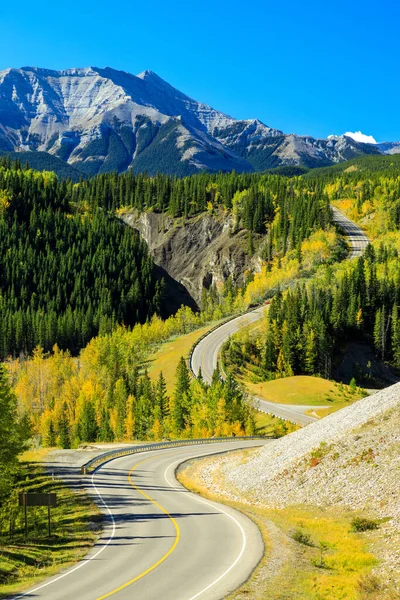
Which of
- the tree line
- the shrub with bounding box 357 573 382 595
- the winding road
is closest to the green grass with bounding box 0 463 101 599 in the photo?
the winding road

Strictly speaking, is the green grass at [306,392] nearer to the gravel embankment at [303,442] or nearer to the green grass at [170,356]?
the green grass at [170,356]

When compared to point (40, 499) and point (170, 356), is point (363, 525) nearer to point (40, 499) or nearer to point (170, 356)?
point (40, 499)

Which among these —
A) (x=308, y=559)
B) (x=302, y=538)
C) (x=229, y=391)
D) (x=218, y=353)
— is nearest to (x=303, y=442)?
(x=302, y=538)

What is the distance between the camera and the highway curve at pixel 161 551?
19.5m

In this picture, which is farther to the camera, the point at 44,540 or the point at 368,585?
the point at 44,540

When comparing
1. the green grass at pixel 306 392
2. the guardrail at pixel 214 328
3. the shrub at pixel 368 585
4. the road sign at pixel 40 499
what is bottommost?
the green grass at pixel 306 392

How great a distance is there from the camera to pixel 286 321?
411 ft

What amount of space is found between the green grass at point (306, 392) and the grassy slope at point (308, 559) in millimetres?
62961

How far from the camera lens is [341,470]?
117 ft

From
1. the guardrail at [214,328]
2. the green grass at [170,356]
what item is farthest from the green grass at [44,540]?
the guardrail at [214,328]

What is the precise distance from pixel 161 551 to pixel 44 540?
6877mm

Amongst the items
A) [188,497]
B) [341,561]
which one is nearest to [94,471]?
[188,497]

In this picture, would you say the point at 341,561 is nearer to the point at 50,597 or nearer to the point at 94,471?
the point at 50,597

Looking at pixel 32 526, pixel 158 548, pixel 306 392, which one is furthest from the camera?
pixel 306 392
